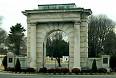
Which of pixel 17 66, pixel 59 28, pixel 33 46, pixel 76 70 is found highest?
pixel 59 28

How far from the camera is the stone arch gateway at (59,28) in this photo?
48188 millimetres

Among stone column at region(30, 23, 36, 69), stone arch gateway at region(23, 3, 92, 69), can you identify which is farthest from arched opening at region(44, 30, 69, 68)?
stone column at region(30, 23, 36, 69)

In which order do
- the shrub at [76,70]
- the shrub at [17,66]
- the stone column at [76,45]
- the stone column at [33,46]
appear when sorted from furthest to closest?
the stone column at [33,46] → the shrub at [17,66] → the stone column at [76,45] → the shrub at [76,70]

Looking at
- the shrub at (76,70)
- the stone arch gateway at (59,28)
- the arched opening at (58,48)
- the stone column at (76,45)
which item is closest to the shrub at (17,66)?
the stone arch gateway at (59,28)

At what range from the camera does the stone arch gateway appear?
4819 centimetres

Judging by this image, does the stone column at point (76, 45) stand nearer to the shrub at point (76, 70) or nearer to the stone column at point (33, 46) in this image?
the shrub at point (76, 70)

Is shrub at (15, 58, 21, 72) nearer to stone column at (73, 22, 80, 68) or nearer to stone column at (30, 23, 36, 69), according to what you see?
stone column at (30, 23, 36, 69)

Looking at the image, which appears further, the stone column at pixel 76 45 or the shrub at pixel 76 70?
the stone column at pixel 76 45

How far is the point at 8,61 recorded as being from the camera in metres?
51.3

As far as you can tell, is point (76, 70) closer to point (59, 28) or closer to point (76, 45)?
point (76, 45)

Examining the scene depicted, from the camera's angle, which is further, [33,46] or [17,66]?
[33,46]

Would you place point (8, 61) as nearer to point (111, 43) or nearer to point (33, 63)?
point (33, 63)

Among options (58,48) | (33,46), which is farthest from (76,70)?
(58,48)

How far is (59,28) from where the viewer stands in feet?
161
